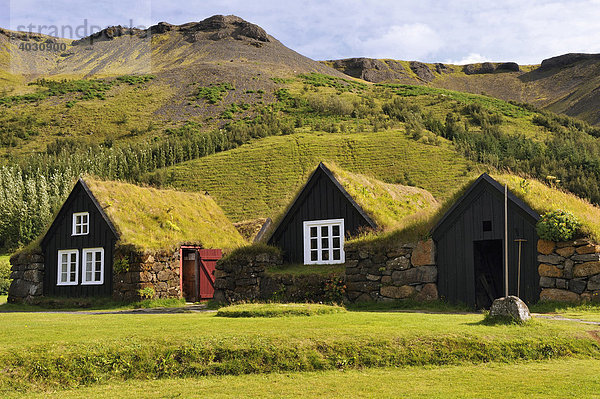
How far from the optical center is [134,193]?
1205 inches

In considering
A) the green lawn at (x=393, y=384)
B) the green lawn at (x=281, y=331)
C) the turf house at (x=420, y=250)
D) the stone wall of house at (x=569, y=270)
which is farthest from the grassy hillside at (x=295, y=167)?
the green lawn at (x=393, y=384)

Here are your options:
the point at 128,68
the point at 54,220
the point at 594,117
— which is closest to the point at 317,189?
the point at 54,220

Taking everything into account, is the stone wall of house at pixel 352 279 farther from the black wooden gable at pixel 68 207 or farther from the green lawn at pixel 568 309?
the black wooden gable at pixel 68 207

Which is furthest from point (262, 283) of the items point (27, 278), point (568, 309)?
point (27, 278)

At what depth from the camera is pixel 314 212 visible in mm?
25000

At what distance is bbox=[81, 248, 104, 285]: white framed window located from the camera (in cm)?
2844

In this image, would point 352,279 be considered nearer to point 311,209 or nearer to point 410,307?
point 410,307

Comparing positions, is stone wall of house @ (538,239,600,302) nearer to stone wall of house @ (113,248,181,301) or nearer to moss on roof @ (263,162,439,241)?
moss on roof @ (263,162,439,241)

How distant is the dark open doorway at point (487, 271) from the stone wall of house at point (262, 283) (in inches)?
190

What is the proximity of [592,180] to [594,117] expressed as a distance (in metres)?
86.1

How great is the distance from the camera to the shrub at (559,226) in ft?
56.9

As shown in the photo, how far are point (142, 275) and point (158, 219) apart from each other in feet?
13.4

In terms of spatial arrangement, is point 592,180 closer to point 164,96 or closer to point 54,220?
point 54,220

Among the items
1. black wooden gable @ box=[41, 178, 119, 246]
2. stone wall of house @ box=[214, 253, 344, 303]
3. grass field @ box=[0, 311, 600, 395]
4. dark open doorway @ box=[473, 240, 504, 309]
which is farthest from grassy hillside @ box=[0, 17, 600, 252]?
grass field @ box=[0, 311, 600, 395]
